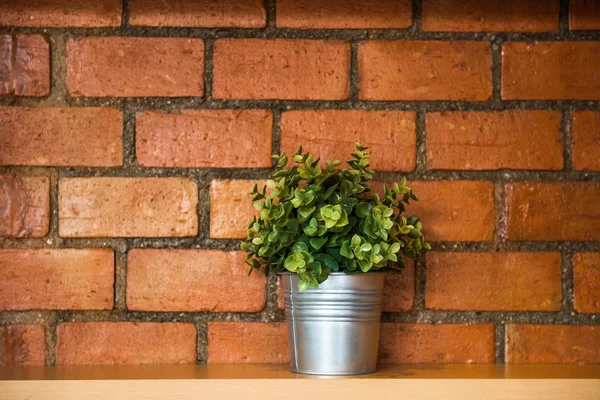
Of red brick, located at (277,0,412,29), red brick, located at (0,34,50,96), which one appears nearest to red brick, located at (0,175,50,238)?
red brick, located at (0,34,50,96)

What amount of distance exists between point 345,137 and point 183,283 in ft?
1.07

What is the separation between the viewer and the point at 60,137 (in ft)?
3.54

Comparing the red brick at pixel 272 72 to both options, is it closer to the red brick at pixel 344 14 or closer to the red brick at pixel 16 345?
the red brick at pixel 344 14

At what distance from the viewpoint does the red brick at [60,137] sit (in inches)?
42.4

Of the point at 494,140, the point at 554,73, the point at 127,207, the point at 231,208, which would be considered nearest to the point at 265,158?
the point at 231,208

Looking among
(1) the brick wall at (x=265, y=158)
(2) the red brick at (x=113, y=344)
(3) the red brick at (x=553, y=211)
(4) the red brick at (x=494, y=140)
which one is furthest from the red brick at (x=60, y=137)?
(3) the red brick at (x=553, y=211)

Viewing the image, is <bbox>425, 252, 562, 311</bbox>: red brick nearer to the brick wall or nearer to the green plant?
the brick wall

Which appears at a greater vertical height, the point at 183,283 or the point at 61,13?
the point at 61,13

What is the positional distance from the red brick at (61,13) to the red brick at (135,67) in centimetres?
3

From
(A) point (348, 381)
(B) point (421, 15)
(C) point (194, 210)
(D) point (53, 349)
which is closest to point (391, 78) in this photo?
(B) point (421, 15)

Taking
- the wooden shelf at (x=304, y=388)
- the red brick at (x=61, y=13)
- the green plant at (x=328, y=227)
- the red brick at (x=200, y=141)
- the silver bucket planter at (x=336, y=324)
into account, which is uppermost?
the red brick at (x=61, y=13)

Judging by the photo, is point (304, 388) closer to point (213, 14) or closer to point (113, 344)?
point (113, 344)

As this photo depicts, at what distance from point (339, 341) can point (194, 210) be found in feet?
1.02

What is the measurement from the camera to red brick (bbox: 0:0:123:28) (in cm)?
108
